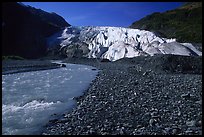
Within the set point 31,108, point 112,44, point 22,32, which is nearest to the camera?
point 31,108

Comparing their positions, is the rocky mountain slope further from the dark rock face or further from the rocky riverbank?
the rocky riverbank

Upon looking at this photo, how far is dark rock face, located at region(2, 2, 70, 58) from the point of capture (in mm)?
56656

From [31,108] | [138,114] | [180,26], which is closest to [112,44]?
[180,26]

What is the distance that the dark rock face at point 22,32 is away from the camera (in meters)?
56.7

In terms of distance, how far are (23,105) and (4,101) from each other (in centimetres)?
136

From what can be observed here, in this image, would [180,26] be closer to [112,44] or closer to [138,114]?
[112,44]

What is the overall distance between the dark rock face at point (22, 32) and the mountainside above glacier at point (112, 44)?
261 centimetres

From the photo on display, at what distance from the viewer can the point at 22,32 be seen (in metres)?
61.2

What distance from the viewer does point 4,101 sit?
439 inches

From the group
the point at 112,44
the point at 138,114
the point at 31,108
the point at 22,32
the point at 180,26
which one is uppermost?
the point at 180,26

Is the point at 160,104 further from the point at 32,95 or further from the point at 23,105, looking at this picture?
the point at 32,95

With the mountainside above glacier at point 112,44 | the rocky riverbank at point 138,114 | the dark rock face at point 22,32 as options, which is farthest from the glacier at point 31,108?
the dark rock face at point 22,32

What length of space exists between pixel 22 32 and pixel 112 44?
23495 millimetres

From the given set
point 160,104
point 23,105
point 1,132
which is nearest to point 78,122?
point 1,132
